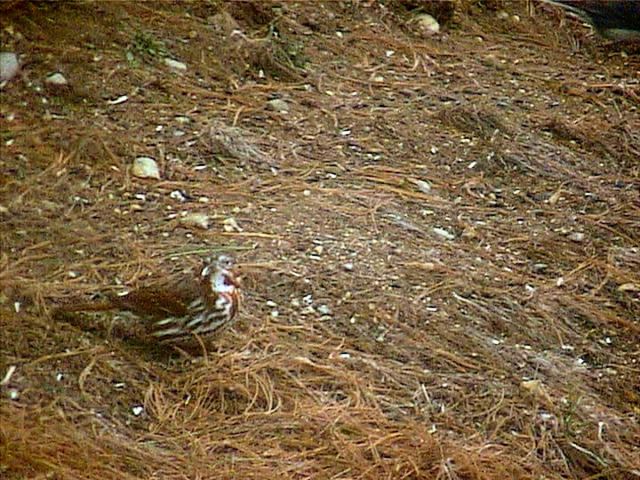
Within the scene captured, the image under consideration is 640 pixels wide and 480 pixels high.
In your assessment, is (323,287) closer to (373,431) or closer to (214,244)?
(214,244)

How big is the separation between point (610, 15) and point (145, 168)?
2.14m

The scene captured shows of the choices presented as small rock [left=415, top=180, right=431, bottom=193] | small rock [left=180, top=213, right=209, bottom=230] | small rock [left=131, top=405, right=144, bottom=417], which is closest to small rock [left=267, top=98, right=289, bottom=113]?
small rock [left=415, top=180, right=431, bottom=193]

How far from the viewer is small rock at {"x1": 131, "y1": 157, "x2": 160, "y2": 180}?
3.15 meters

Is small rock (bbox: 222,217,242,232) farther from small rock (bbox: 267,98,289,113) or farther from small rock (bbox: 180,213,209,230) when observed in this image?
small rock (bbox: 267,98,289,113)

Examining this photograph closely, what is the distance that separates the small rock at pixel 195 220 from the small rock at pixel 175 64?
0.64 meters

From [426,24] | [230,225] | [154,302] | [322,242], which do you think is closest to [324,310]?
[322,242]

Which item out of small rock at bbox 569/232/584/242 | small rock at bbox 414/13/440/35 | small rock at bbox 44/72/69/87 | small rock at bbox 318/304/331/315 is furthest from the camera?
small rock at bbox 414/13/440/35

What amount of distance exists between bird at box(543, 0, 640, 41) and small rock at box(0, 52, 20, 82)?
7.56ft

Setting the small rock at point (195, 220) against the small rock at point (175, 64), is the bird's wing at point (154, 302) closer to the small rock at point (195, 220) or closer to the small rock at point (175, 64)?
the small rock at point (195, 220)

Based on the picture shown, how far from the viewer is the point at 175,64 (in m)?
3.55

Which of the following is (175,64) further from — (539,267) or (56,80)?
(539,267)

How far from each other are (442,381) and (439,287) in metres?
0.36

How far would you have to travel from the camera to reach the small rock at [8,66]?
302cm

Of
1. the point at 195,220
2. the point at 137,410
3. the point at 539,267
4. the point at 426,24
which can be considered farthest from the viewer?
the point at 426,24
